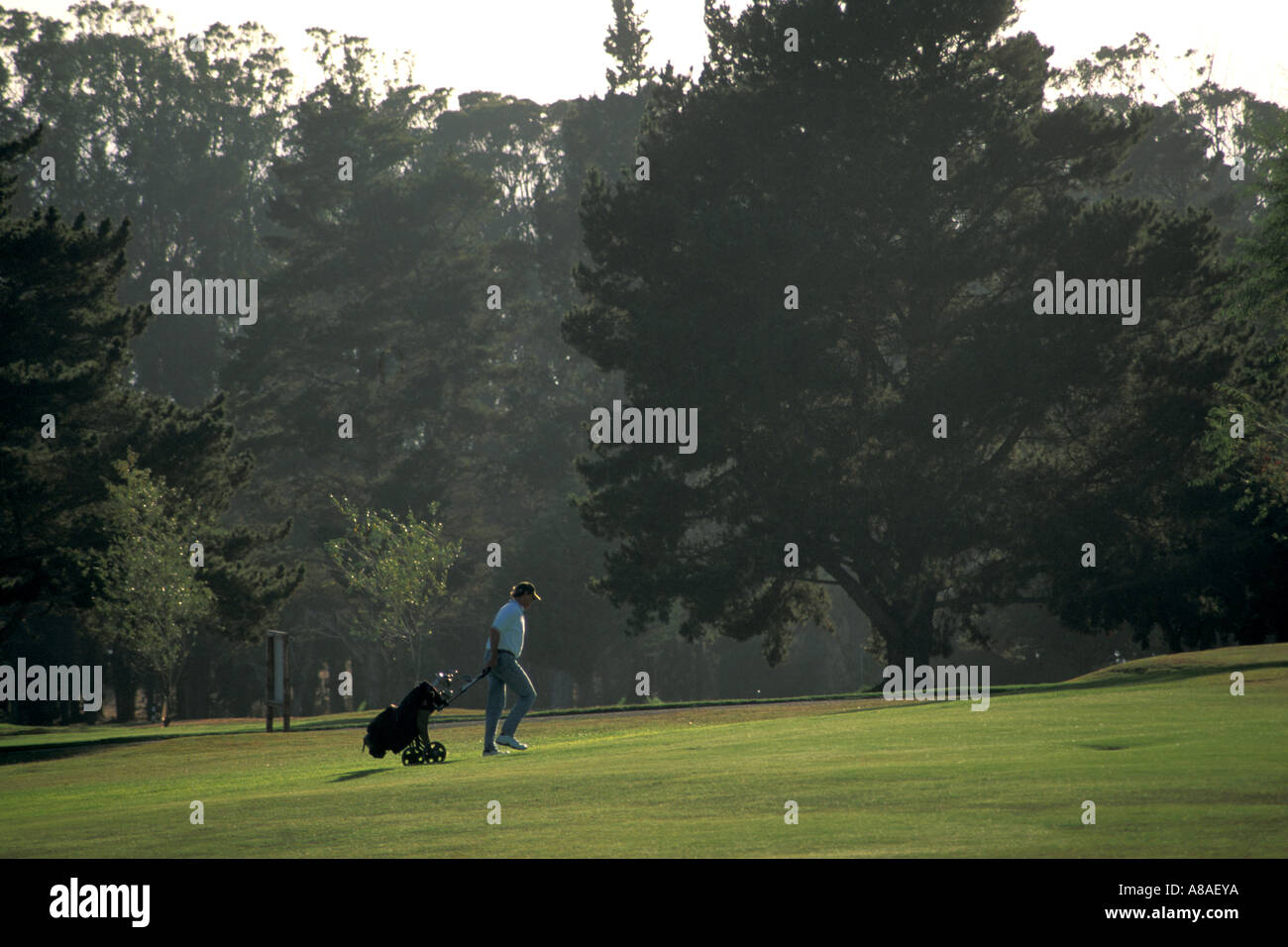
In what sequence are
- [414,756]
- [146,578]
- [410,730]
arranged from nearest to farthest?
[410,730], [414,756], [146,578]

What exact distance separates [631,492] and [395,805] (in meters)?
39.3

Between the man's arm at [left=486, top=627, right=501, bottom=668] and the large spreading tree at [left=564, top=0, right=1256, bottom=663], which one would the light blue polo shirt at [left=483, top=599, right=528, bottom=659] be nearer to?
the man's arm at [left=486, top=627, right=501, bottom=668]

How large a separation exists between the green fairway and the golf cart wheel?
1.19 feet

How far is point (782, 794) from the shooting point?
41.9 ft

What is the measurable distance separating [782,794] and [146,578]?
37670mm

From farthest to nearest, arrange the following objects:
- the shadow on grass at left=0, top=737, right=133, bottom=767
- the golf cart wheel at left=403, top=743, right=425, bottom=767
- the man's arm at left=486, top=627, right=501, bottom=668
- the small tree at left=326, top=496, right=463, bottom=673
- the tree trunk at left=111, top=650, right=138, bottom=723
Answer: the tree trunk at left=111, top=650, right=138, bottom=723, the small tree at left=326, top=496, right=463, bottom=673, the shadow on grass at left=0, top=737, right=133, bottom=767, the golf cart wheel at left=403, top=743, right=425, bottom=767, the man's arm at left=486, top=627, right=501, bottom=668

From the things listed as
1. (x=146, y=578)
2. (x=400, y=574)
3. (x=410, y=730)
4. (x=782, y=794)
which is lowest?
(x=410, y=730)

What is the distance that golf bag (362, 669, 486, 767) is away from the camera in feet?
63.5

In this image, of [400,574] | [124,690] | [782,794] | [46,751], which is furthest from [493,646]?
[124,690]

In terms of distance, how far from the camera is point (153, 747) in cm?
Result: 3362

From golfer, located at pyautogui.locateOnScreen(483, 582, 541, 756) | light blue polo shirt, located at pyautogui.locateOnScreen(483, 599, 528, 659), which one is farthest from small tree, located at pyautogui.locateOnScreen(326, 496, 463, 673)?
light blue polo shirt, located at pyautogui.locateOnScreen(483, 599, 528, 659)

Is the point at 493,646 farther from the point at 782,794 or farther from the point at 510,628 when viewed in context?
the point at 782,794
